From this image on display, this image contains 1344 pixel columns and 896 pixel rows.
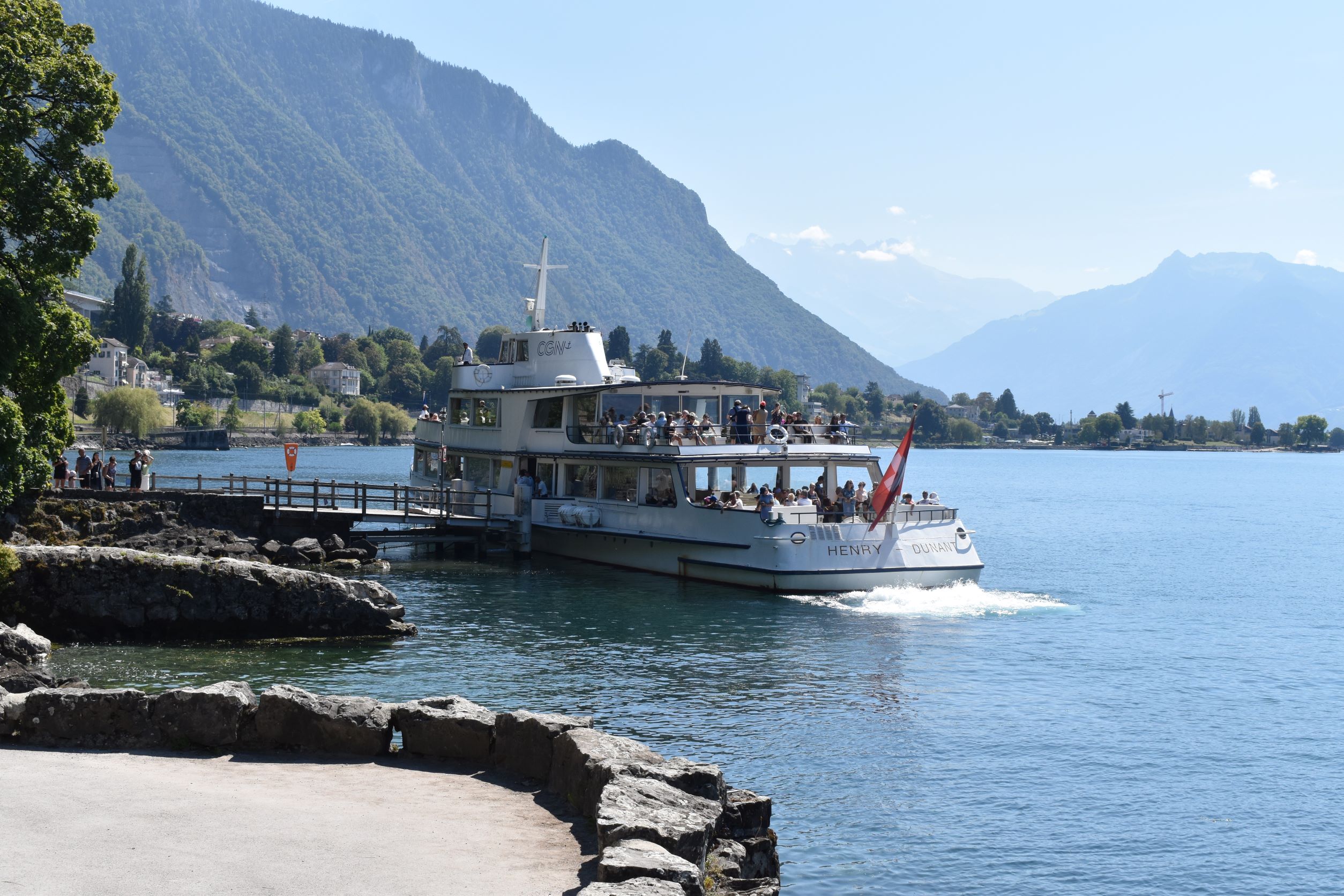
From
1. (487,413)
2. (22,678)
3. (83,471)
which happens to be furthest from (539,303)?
(22,678)

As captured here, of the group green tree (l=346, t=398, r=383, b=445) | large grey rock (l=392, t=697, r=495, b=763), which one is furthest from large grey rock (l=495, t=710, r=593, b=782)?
green tree (l=346, t=398, r=383, b=445)

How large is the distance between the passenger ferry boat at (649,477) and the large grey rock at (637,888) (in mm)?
22958

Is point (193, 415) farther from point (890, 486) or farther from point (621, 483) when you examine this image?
point (890, 486)

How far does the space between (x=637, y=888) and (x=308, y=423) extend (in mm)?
189263

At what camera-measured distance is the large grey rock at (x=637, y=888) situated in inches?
339

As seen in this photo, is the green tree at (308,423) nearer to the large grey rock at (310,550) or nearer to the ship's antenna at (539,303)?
the ship's antenna at (539,303)

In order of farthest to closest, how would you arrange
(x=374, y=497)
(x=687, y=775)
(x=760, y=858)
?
(x=374, y=497) → (x=760, y=858) → (x=687, y=775)

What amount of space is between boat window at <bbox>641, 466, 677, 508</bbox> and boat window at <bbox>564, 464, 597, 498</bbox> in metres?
2.58

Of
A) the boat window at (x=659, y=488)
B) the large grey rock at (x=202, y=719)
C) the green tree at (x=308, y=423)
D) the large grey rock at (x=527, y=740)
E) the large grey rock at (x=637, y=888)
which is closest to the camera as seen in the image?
the large grey rock at (x=637, y=888)

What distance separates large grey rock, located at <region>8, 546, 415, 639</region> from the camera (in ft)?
76.6

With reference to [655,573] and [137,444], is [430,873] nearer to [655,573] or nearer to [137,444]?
[655,573]

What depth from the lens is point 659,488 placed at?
35156mm

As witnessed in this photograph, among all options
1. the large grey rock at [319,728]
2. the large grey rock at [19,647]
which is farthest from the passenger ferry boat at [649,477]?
the large grey rock at [319,728]

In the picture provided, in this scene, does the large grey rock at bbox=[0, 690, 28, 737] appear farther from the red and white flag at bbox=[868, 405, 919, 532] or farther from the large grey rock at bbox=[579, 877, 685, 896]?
the red and white flag at bbox=[868, 405, 919, 532]
